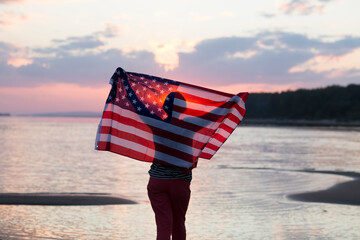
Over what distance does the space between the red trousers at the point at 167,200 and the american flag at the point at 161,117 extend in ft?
0.89

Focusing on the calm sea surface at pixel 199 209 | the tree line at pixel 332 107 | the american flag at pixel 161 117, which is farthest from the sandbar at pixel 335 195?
the tree line at pixel 332 107

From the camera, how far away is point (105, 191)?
14.2 meters

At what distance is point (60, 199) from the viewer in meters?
12.3

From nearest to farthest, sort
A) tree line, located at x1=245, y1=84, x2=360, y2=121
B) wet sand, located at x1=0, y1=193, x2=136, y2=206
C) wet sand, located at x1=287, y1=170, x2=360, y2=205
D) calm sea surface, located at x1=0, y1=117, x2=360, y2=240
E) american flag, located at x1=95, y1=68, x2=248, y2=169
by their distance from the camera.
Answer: american flag, located at x1=95, y1=68, x2=248, y2=169
calm sea surface, located at x1=0, y1=117, x2=360, y2=240
wet sand, located at x1=0, y1=193, x2=136, y2=206
wet sand, located at x1=287, y1=170, x2=360, y2=205
tree line, located at x1=245, y1=84, x2=360, y2=121

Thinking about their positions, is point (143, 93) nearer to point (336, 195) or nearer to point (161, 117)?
point (161, 117)

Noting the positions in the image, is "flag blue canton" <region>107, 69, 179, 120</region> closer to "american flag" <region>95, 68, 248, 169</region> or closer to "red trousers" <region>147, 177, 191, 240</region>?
"american flag" <region>95, 68, 248, 169</region>

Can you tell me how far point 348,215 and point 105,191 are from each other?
6594 millimetres

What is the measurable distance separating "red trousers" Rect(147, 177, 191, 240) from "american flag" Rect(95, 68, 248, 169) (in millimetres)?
270

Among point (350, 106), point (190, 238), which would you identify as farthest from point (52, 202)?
point (350, 106)

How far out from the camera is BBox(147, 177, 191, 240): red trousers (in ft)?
17.7

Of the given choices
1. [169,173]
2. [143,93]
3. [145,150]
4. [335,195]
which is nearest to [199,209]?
[335,195]

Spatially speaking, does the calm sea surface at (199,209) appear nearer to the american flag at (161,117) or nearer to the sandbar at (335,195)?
the sandbar at (335,195)

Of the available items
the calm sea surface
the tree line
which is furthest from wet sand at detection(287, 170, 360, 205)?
the tree line

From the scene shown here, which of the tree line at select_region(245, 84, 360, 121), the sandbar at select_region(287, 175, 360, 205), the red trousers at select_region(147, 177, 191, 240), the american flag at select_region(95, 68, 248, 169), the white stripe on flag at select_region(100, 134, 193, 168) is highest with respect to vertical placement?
the tree line at select_region(245, 84, 360, 121)
